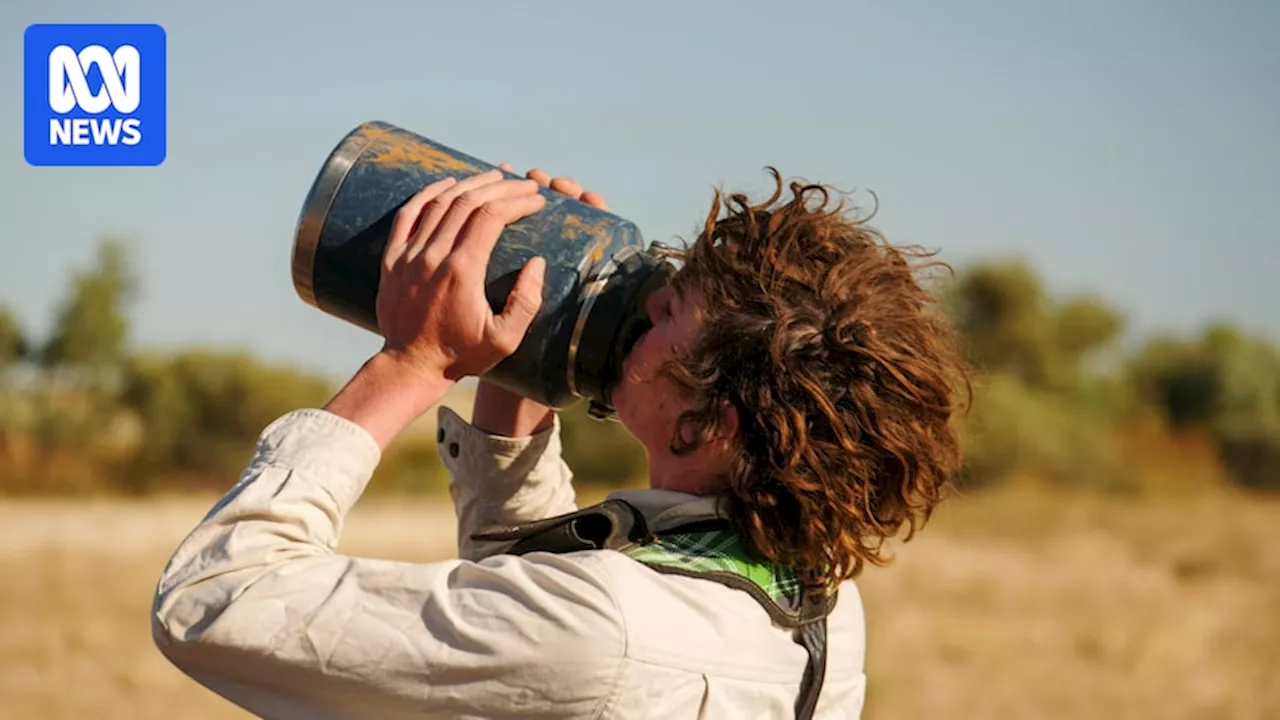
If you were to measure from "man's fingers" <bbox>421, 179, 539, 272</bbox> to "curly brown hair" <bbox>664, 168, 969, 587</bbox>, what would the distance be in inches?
14.5

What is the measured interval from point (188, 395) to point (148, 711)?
20.6 meters

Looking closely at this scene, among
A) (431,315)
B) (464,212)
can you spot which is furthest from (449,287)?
(464,212)

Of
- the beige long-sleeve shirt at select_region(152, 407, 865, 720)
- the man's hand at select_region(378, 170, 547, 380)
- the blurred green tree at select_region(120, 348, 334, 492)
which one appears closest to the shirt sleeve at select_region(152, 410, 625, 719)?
the beige long-sleeve shirt at select_region(152, 407, 865, 720)

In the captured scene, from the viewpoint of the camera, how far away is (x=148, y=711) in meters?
10.6

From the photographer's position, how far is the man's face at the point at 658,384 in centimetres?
257

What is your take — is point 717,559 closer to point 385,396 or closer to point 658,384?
point 658,384

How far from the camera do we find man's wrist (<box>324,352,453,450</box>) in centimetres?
236

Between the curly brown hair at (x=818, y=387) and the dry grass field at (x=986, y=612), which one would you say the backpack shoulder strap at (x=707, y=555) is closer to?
the curly brown hair at (x=818, y=387)

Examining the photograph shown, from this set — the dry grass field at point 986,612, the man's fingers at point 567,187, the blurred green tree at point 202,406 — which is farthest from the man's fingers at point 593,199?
the blurred green tree at point 202,406

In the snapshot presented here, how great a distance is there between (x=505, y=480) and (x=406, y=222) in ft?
2.46

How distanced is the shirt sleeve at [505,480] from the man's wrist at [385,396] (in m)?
0.71

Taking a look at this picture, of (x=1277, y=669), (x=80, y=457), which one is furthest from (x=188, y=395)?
(x=1277, y=669)

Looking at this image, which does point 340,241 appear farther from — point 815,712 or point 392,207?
point 815,712

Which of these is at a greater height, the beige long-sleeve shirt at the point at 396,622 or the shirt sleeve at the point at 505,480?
the beige long-sleeve shirt at the point at 396,622
